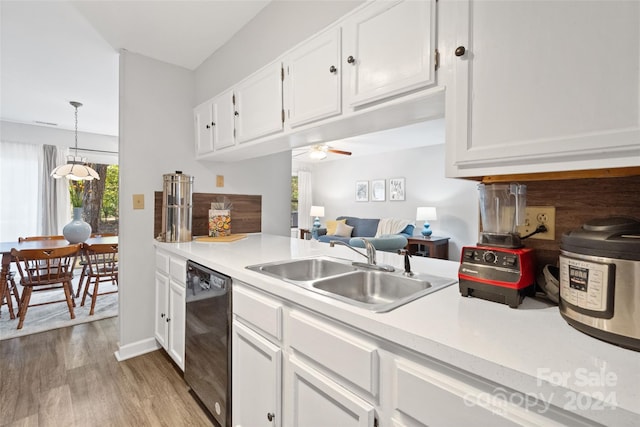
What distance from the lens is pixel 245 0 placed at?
72.4 inches

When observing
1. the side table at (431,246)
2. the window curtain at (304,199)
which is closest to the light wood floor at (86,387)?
the side table at (431,246)

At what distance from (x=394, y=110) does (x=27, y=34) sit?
2922mm

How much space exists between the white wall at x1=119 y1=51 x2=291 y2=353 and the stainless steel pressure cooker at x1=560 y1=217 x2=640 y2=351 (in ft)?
8.79

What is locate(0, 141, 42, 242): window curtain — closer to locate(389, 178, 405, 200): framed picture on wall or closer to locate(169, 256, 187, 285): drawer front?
locate(169, 256, 187, 285): drawer front

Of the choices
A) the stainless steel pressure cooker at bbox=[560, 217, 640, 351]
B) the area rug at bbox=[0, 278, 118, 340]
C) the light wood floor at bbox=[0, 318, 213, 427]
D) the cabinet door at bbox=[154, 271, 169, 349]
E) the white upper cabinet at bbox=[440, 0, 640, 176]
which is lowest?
the light wood floor at bbox=[0, 318, 213, 427]

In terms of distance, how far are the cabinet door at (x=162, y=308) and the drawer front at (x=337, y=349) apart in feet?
4.88

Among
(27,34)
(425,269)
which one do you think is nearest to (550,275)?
(425,269)

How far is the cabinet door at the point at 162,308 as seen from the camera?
2.15 metres

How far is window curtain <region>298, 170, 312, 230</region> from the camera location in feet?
25.8

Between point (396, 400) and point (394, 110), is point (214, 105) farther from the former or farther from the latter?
point (396, 400)

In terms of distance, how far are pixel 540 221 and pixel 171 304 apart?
2.20 m

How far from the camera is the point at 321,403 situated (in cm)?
99

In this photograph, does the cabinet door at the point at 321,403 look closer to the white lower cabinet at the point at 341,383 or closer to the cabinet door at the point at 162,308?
the white lower cabinet at the point at 341,383

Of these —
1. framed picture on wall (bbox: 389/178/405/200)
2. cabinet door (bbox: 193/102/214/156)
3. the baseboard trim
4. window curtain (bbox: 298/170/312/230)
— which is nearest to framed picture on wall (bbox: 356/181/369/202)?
framed picture on wall (bbox: 389/178/405/200)
